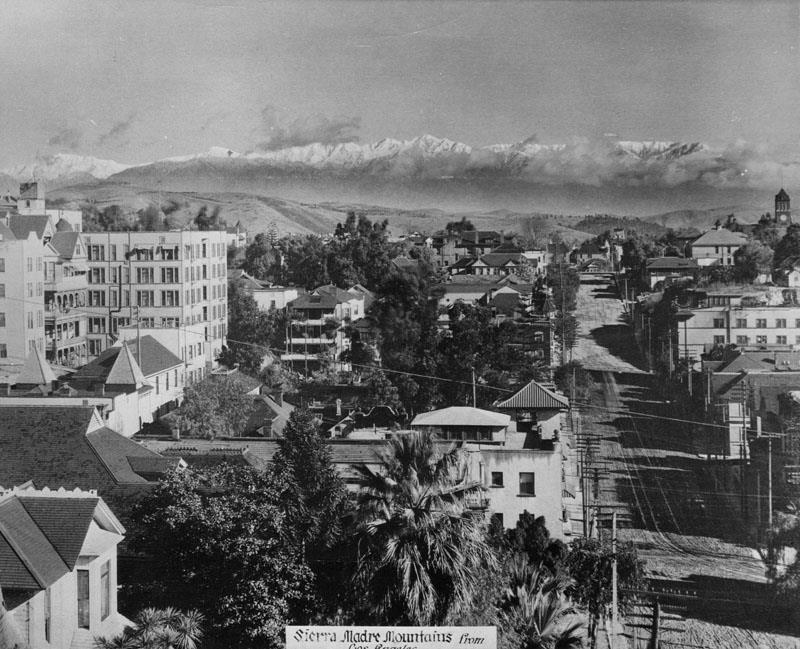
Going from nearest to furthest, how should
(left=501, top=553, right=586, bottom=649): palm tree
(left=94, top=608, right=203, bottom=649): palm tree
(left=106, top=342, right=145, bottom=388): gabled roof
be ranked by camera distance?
1. (left=94, top=608, right=203, bottom=649): palm tree
2. (left=501, top=553, right=586, bottom=649): palm tree
3. (left=106, top=342, right=145, bottom=388): gabled roof

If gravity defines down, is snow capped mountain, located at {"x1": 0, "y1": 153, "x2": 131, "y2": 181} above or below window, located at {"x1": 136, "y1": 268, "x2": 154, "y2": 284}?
above

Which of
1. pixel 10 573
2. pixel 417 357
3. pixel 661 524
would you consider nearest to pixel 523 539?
pixel 661 524

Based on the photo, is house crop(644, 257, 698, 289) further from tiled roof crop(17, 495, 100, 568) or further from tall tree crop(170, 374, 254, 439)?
tiled roof crop(17, 495, 100, 568)

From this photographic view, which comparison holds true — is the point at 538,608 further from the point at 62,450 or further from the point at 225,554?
the point at 62,450

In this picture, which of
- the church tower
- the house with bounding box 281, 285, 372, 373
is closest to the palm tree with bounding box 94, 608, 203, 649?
the house with bounding box 281, 285, 372, 373

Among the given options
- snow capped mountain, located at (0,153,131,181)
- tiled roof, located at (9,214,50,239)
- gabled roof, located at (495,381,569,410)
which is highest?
snow capped mountain, located at (0,153,131,181)

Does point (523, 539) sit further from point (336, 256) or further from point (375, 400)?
point (336, 256)

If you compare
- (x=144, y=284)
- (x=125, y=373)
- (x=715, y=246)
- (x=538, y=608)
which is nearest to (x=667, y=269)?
(x=715, y=246)
